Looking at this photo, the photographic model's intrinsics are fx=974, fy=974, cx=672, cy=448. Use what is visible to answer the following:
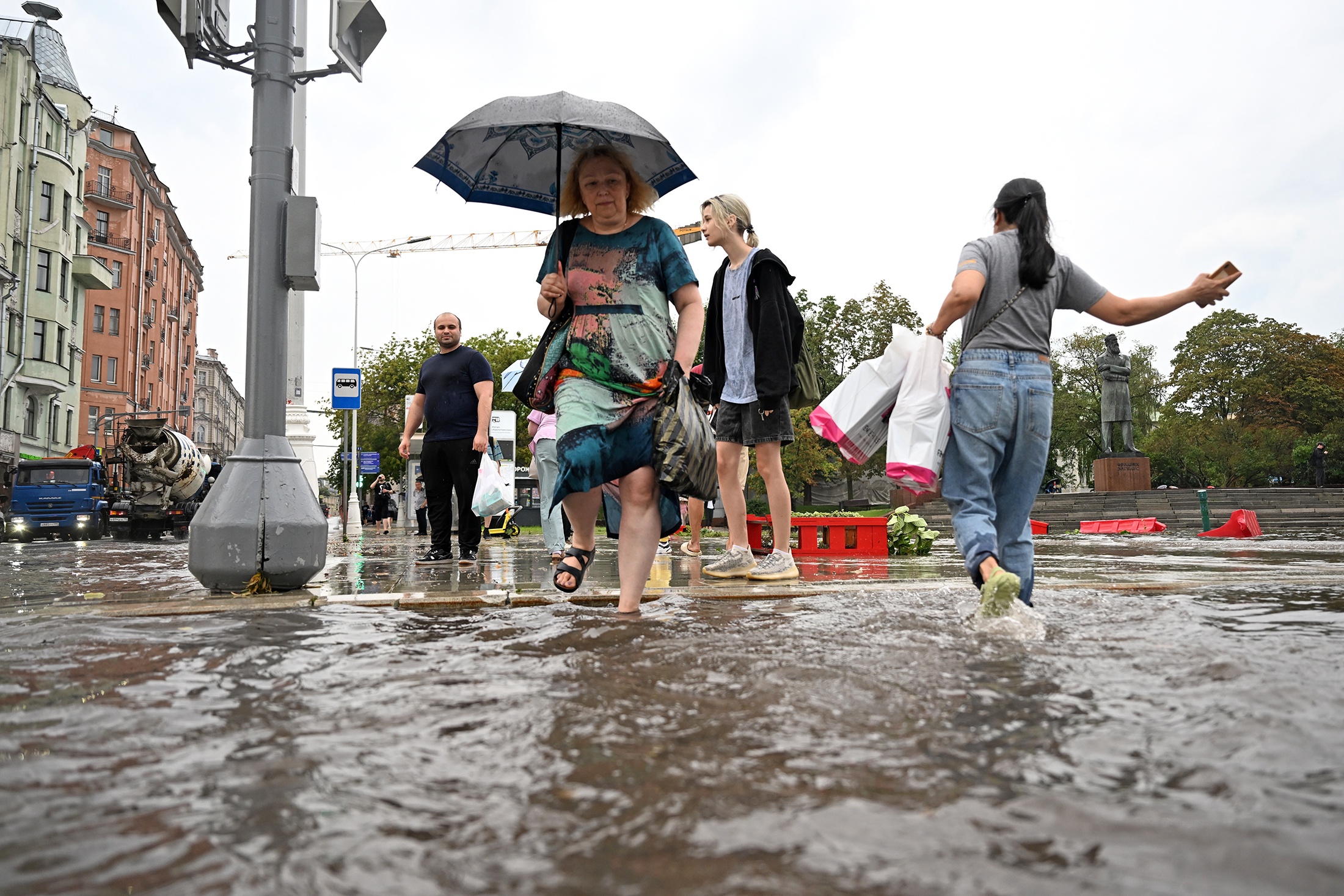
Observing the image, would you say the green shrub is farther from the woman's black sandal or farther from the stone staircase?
the stone staircase

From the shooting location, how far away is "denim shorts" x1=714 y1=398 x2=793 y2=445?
6.12 meters

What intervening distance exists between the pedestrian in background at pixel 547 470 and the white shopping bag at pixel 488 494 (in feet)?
1.09

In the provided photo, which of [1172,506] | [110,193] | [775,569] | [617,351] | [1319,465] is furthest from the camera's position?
[110,193]

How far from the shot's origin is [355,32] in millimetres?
6289

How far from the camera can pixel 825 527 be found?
9.38 meters

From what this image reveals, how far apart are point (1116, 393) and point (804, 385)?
3065 cm

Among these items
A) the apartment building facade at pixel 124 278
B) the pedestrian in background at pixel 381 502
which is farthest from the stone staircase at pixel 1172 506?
the apartment building facade at pixel 124 278

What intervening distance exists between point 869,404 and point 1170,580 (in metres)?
2.39

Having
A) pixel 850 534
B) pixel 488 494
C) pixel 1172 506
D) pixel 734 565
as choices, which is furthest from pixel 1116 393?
pixel 734 565

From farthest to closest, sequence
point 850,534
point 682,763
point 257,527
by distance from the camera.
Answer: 1. point 850,534
2. point 257,527
3. point 682,763

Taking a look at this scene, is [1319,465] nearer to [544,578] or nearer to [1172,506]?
[1172,506]

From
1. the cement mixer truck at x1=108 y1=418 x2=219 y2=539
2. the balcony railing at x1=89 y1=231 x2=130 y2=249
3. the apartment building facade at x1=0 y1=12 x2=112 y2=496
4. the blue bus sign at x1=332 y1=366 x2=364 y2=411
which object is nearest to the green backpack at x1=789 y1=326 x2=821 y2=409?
the blue bus sign at x1=332 y1=366 x2=364 y2=411

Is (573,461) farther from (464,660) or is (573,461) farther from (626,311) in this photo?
(464,660)

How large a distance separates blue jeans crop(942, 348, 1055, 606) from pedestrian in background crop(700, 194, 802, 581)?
1999 mm
